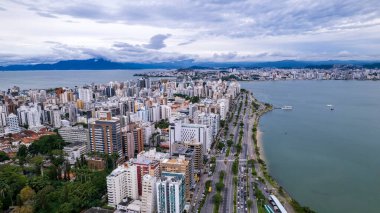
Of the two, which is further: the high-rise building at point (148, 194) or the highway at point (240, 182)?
Result: the highway at point (240, 182)

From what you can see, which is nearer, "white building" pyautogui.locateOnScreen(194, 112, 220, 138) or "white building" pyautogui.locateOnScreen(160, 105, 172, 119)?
"white building" pyautogui.locateOnScreen(194, 112, 220, 138)

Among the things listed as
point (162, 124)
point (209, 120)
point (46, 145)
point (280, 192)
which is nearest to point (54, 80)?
point (162, 124)

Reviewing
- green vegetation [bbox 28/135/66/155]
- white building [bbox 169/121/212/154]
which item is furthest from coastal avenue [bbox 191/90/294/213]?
green vegetation [bbox 28/135/66/155]

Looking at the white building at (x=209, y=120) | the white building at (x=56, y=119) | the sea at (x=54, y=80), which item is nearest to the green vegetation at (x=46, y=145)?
the white building at (x=56, y=119)

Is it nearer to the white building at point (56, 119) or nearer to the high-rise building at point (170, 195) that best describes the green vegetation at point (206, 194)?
the high-rise building at point (170, 195)

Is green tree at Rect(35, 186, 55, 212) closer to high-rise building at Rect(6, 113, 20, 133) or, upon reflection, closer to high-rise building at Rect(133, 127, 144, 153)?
high-rise building at Rect(133, 127, 144, 153)
